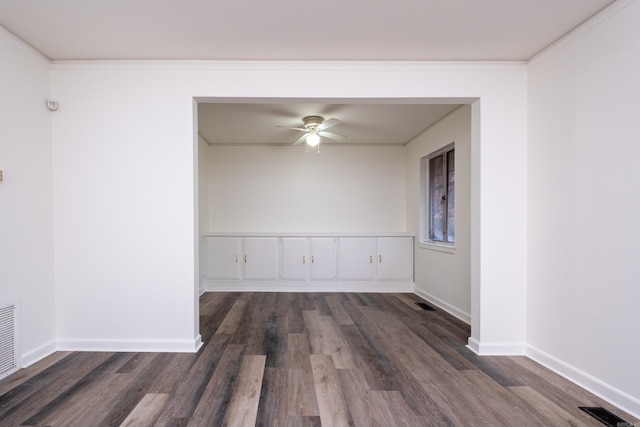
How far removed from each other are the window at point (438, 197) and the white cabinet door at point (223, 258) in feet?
9.88

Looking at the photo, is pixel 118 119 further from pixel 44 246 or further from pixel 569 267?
pixel 569 267

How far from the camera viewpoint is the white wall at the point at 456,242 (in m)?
3.59

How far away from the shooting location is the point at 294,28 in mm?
2246

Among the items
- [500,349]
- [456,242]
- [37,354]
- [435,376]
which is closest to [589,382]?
[500,349]

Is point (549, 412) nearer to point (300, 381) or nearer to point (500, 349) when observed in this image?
point (500, 349)

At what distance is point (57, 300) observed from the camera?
2.75m

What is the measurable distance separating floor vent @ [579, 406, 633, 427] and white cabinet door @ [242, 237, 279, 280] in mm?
3962

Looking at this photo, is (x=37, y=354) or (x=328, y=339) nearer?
(x=37, y=354)

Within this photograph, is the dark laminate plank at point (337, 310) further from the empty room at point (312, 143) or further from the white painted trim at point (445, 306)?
the white painted trim at point (445, 306)

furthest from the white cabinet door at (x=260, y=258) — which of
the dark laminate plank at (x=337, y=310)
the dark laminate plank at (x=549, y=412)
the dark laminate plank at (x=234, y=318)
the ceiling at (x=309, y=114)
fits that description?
the dark laminate plank at (x=549, y=412)

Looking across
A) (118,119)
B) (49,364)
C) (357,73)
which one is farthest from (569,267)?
(49,364)

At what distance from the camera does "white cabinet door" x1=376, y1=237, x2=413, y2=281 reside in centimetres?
512

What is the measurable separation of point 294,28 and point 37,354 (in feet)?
10.8

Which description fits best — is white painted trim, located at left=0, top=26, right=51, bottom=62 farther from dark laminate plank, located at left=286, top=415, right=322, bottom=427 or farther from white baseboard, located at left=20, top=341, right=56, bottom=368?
dark laminate plank, located at left=286, top=415, right=322, bottom=427
